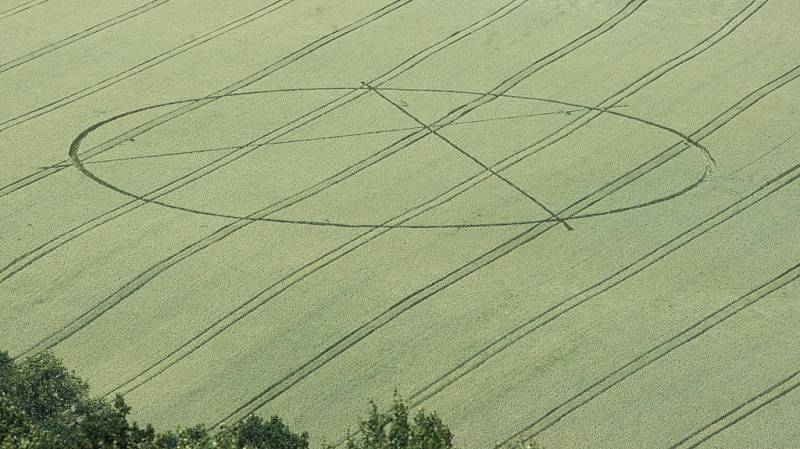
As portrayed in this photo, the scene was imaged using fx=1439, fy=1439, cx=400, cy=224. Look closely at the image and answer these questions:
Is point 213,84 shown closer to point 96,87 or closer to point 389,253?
point 96,87

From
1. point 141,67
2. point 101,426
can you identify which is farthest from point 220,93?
point 101,426

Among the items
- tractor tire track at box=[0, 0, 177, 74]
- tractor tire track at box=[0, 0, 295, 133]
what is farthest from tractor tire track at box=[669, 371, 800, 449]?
tractor tire track at box=[0, 0, 177, 74]

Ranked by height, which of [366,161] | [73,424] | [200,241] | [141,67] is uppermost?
[141,67]

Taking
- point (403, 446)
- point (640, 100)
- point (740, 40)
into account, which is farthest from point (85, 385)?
point (740, 40)

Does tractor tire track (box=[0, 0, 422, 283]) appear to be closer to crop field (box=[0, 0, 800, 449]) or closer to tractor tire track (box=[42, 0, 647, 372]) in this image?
crop field (box=[0, 0, 800, 449])

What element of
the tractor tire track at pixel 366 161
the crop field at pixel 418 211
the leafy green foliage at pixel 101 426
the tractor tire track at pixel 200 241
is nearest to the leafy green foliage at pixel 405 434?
the leafy green foliage at pixel 101 426

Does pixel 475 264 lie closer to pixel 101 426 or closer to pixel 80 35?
pixel 101 426
